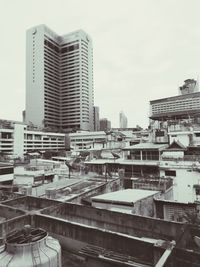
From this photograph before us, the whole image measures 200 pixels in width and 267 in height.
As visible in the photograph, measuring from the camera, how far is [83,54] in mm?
149500

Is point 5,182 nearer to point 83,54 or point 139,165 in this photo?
point 139,165

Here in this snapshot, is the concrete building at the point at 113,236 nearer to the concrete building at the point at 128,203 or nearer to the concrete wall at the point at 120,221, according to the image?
the concrete wall at the point at 120,221

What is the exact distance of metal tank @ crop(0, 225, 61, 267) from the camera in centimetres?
507

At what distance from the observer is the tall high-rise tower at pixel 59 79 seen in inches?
5236

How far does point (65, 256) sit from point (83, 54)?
15391 cm

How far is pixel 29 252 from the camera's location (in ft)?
17.2

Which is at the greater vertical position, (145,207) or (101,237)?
(101,237)

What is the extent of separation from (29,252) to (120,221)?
6.73 m

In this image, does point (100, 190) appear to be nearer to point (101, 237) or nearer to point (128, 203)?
point (128, 203)

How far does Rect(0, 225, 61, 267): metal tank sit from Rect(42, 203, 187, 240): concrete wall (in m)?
5.76

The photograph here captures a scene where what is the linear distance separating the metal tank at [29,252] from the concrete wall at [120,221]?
5757mm

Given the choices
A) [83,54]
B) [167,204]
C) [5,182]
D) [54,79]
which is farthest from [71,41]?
[167,204]

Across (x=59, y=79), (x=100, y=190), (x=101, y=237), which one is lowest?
(x=100, y=190)

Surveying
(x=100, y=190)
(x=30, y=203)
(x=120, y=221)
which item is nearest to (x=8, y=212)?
(x=30, y=203)
